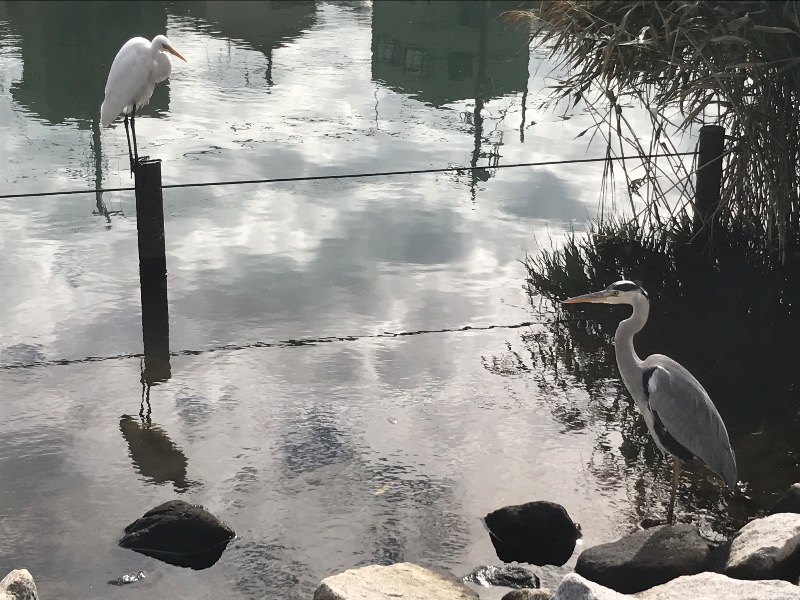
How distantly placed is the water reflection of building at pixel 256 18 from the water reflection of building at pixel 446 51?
193cm

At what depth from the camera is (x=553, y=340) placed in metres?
7.53

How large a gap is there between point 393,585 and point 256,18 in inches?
832

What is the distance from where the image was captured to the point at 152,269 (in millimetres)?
7609

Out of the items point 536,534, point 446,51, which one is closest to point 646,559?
point 536,534

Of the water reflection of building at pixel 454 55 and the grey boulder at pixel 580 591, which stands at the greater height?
the water reflection of building at pixel 454 55

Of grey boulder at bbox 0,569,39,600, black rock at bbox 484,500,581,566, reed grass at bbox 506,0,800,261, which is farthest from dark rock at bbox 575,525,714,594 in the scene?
reed grass at bbox 506,0,800,261

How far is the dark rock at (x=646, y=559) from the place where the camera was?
4.52m

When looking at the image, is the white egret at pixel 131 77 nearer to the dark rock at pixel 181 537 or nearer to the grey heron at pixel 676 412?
the dark rock at pixel 181 537

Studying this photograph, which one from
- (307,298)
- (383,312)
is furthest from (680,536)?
(307,298)

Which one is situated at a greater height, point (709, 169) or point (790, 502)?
point (709, 169)

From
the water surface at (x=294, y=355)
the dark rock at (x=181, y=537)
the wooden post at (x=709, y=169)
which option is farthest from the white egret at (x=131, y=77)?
the dark rock at (x=181, y=537)

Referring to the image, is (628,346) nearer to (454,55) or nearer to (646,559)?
(646,559)

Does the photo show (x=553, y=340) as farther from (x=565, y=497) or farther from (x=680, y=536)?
(x=680, y=536)

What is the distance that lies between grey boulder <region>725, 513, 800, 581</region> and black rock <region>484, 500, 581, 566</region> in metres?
0.81
